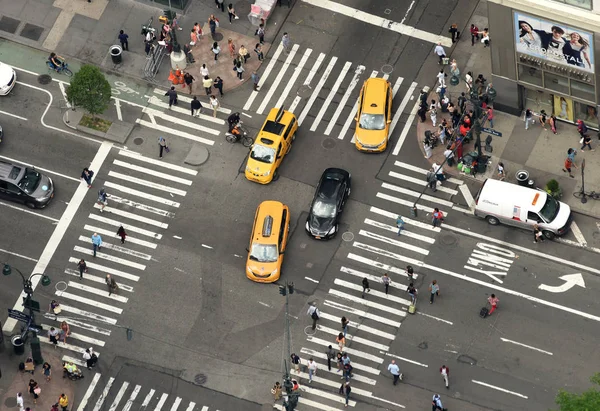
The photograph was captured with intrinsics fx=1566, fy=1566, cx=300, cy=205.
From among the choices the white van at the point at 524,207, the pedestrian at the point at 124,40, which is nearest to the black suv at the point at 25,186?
the pedestrian at the point at 124,40

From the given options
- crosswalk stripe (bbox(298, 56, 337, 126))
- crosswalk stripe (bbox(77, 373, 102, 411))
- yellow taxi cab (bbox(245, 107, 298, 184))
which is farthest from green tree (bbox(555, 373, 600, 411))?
crosswalk stripe (bbox(298, 56, 337, 126))

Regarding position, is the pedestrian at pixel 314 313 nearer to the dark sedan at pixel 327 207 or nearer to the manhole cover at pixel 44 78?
the dark sedan at pixel 327 207

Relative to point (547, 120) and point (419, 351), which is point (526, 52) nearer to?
point (547, 120)

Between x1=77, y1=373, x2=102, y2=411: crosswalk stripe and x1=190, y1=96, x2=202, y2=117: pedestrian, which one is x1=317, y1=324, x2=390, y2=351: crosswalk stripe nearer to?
x1=77, y1=373, x2=102, y2=411: crosswalk stripe

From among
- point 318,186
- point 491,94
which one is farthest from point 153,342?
point 491,94

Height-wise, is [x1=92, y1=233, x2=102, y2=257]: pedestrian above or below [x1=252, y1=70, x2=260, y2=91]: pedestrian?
below

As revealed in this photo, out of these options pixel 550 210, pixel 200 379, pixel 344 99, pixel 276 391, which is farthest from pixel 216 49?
pixel 276 391
